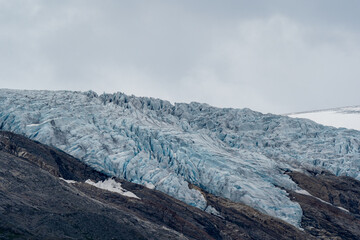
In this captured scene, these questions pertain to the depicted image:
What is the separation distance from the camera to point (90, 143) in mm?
39875

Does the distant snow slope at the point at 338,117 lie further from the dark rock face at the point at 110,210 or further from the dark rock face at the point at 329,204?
the dark rock face at the point at 110,210

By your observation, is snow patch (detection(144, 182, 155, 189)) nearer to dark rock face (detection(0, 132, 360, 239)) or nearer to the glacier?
the glacier

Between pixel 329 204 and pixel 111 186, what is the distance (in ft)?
72.5

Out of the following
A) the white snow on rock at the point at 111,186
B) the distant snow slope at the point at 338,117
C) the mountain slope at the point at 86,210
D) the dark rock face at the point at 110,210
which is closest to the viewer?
the mountain slope at the point at 86,210

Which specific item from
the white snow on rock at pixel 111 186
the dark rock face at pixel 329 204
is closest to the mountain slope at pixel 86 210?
the white snow on rock at pixel 111 186

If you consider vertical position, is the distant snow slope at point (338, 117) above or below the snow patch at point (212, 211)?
above

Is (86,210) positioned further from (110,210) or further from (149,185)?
(149,185)

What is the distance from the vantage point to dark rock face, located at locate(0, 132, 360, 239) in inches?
939

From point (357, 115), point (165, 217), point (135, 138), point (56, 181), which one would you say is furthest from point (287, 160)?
point (357, 115)

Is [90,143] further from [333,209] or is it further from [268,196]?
[333,209]

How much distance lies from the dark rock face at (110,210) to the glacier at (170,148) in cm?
→ 182

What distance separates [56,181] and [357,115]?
93817mm

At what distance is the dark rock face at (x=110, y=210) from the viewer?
23.9 metres

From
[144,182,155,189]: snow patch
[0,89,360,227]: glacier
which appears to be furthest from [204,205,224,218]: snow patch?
[144,182,155,189]: snow patch
